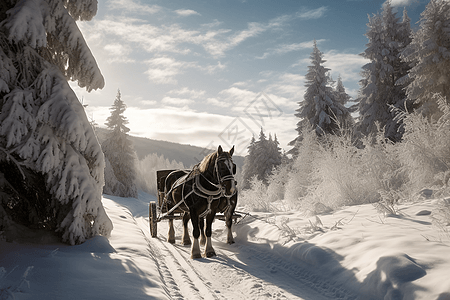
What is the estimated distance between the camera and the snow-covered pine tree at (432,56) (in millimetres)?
17391

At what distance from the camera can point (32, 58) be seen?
546 cm

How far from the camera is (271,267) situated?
224 inches

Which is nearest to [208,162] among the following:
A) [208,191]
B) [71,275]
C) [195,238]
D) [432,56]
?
[208,191]

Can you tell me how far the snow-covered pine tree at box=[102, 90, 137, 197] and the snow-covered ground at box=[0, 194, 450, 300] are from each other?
2954 centimetres

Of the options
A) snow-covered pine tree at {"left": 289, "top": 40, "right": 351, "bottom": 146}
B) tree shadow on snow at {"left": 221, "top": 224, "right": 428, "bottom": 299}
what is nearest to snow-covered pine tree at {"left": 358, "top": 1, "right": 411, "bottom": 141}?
snow-covered pine tree at {"left": 289, "top": 40, "right": 351, "bottom": 146}

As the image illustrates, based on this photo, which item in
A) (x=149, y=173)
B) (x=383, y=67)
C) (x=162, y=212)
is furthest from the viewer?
(x=149, y=173)

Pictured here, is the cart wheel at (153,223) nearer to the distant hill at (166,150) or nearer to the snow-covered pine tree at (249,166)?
the snow-covered pine tree at (249,166)

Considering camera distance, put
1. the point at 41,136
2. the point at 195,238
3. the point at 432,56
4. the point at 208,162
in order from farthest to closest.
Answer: the point at 432,56
the point at 208,162
the point at 195,238
the point at 41,136

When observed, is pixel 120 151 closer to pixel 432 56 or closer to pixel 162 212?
pixel 162 212

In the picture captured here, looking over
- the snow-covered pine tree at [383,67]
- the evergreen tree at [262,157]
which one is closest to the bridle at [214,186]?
the snow-covered pine tree at [383,67]

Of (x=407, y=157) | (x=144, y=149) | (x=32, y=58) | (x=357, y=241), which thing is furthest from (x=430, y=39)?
(x=144, y=149)

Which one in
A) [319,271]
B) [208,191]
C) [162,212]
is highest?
[208,191]

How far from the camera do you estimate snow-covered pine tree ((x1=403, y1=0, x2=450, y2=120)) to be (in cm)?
1739

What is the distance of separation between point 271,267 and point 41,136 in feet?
17.9
